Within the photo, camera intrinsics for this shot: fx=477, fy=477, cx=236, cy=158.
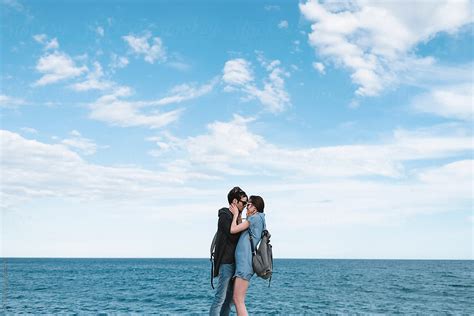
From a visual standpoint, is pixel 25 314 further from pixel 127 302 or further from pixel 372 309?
pixel 372 309

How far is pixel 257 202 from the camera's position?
5852 mm

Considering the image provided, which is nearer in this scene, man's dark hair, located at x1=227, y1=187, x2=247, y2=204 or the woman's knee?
man's dark hair, located at x1=227, y1=187, x2=247, y2=204

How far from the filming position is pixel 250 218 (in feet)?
18.9

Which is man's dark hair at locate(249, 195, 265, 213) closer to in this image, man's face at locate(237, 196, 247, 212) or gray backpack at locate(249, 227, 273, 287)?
man's face at locate(237, 196, 247, 212)

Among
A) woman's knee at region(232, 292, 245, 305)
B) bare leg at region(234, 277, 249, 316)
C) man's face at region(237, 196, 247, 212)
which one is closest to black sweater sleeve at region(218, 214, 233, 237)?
man's face at region(237, 196, 247, 212)

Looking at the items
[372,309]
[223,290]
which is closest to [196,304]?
[372,309]

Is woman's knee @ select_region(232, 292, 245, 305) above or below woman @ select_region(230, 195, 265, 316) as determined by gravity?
below

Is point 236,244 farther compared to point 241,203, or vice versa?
point 236,244

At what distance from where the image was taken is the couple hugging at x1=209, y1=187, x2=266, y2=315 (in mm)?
5785

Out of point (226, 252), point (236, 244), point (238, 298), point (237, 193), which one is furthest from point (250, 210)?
point (238, 298)

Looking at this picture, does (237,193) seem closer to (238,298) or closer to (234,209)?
(234,209)

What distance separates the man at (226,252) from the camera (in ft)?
19.0

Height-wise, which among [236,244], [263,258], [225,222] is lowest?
[263,258]

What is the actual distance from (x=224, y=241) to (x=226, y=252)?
140 millimetres
